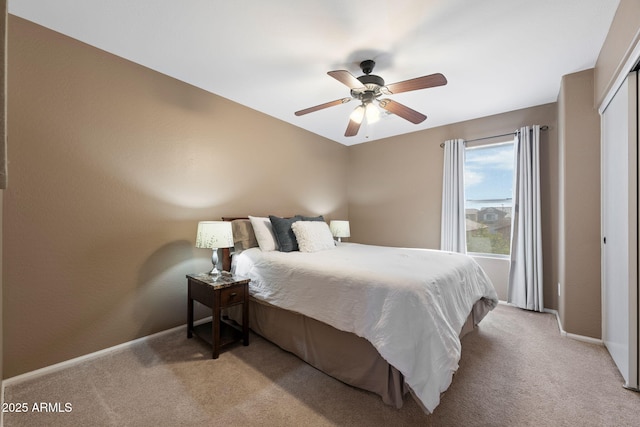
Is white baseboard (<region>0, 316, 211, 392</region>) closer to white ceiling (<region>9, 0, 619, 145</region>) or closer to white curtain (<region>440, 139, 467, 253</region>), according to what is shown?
white ceiling (<region>9, 0, 619, 145</region>)

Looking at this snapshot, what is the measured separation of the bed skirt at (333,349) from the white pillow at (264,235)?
1.95 feet

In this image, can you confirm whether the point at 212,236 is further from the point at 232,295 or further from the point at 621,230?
the point at 621,230

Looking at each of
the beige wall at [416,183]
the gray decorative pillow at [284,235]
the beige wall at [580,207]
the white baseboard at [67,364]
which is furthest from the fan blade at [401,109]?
the white baseboard at [67,364]

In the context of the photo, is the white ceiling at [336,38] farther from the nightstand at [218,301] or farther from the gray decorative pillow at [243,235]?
the nightstand at [218,301]

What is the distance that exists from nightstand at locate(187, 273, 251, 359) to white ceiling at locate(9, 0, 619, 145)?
2019 millimetres

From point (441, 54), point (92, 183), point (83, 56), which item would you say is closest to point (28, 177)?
point (92, 183)

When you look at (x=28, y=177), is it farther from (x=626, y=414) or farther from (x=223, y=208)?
(x=626, y=414)

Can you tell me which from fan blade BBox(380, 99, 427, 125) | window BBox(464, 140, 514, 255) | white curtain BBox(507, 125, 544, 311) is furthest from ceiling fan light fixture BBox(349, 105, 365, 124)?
white curtain BBox(507, 125, 544, 311)

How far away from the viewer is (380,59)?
7.70ft

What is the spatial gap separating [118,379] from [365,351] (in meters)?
1.79

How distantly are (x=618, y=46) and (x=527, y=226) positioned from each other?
2.04 m

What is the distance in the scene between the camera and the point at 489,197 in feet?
12.3

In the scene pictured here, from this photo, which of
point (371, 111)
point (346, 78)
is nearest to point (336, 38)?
point (346, 78)

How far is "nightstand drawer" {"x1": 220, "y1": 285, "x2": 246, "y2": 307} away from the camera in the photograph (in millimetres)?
2236
